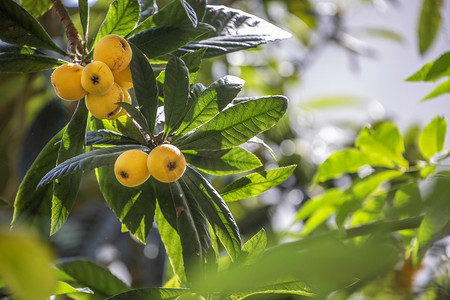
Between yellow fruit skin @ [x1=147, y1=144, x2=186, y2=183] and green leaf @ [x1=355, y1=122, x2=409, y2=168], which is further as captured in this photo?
green leaf @ [x1=355, y1=122, x2=409, y2=168]

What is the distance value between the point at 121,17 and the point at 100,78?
110 mm

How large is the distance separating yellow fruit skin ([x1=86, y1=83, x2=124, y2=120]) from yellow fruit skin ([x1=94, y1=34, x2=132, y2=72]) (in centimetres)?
3

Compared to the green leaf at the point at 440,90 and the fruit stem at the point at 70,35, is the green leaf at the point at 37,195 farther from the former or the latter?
the green leaf at the point at 440,90

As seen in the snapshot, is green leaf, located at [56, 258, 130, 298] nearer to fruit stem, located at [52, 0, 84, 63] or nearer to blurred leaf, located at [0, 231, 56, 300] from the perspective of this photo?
fruit stem, located at [52, 0, 84, 63]

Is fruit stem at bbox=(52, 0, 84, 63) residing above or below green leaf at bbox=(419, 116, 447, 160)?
above

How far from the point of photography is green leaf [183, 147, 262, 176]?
0.53 metres

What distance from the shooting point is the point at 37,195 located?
592mm

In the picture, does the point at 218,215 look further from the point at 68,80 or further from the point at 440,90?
the point at 440,90

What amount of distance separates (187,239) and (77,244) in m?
0.91

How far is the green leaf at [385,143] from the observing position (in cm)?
81

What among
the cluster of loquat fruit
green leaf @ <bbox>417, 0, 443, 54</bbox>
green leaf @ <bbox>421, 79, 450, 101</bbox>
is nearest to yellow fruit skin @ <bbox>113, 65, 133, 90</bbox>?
the cluster of loquat fruit

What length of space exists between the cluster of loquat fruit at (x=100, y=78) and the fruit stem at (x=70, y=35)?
2.5 inches

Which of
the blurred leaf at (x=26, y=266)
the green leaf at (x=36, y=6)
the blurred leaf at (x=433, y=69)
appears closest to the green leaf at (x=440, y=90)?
the blurred leaf at (x=433, y=69)

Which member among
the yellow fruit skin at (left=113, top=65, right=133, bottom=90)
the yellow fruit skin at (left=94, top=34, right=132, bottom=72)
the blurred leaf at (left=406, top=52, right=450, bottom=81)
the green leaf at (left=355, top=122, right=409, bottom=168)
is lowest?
the green leaf at (left=355, top=122, right=409, bottom=168)
